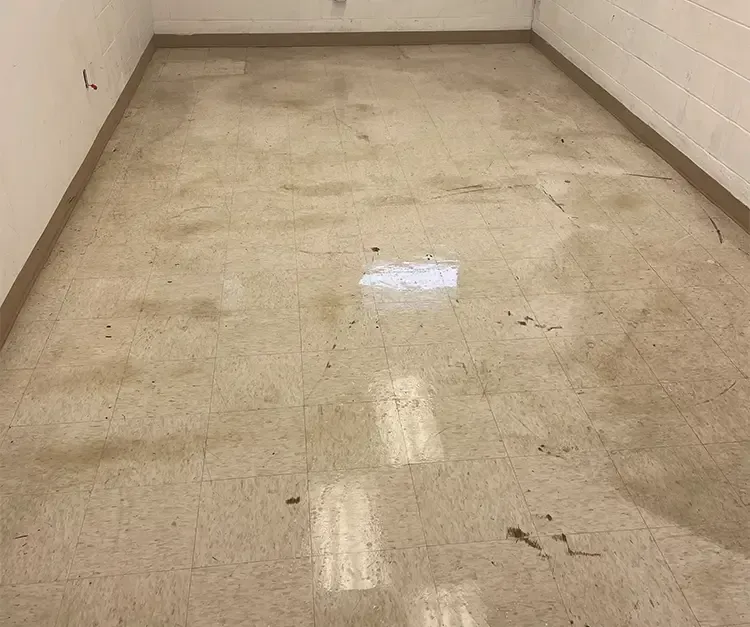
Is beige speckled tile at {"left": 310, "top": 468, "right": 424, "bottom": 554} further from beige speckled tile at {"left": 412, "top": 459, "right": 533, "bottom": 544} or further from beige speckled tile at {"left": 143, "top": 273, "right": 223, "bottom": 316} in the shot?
beige speckled tile at {"left": 143, "top": 273, "right": 223, "bottom": 316}

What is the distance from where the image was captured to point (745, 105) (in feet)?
8.76

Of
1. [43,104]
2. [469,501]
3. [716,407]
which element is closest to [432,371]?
[469,501]

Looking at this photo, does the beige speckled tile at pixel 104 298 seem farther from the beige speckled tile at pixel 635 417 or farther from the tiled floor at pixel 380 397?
the beige speckled tile at pixel 635 417

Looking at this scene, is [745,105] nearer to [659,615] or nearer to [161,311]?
[659,615]

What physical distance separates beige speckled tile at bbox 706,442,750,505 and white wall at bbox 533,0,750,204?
1363 millimetres

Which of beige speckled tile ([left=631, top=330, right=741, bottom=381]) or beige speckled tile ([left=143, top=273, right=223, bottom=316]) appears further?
beige speckled tile ([left=143, top=273, right=223, bottom=316])

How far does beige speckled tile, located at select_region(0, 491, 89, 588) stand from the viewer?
1421 millimetres

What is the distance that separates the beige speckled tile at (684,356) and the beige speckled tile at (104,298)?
1.63 m

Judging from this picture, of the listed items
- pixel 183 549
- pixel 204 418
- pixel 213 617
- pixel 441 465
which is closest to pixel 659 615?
pixel 441 465

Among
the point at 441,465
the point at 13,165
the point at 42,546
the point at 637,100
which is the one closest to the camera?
the point at 42,546

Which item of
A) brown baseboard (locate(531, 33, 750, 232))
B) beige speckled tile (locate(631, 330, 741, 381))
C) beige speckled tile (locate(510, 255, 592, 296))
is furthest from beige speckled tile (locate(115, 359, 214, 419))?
brown baseboard (locate(531, 33, 750, 232))

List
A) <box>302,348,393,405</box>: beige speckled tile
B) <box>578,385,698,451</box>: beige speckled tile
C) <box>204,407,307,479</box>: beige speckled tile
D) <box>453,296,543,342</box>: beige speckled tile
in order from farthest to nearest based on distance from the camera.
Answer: <box>453,296,543,342</box>: beige speckled tile < <box>302,348,393,405</box>: beige speckled tile < <box>578,385,698,451</box>: beige speckled tile < <box>204,407,307,479</box>: beige speckled tile

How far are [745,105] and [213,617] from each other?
267cm

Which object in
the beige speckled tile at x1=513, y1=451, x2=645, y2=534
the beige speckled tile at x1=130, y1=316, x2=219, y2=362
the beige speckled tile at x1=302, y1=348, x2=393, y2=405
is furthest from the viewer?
the beige speckled tile at x1=130, y1=316, x2=219, y2=362
